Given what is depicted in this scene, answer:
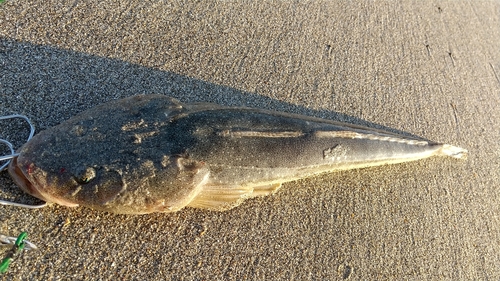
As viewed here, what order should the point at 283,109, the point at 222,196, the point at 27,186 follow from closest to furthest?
the point at 27,186
the point at 222,196
the point at 283,109

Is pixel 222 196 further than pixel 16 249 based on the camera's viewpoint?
Yes

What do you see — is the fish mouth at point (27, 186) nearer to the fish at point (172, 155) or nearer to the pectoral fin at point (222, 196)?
the fish at point (172, 155)

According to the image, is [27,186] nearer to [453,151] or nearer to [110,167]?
[110,167]

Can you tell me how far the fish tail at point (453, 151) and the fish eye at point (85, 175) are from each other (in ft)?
10.5

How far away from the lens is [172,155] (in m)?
2.57

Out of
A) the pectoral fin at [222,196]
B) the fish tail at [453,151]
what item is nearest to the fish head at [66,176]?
the pectoral fin at [222,196]

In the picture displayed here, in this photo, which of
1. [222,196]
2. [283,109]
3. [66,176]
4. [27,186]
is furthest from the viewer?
[283,109]

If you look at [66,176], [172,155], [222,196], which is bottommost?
[222,196]

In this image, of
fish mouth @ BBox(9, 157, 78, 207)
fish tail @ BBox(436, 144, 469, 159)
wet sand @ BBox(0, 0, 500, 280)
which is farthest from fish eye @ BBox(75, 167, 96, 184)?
fish tail @ BBox(436, 144, 469, 159)

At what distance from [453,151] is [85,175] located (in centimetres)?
348

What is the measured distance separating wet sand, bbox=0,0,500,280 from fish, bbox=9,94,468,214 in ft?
0.88

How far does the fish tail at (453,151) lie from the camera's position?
361cm

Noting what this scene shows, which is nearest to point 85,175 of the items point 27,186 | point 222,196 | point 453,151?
point 27,186

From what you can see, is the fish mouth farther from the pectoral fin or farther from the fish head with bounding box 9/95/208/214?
the pectoral fin
